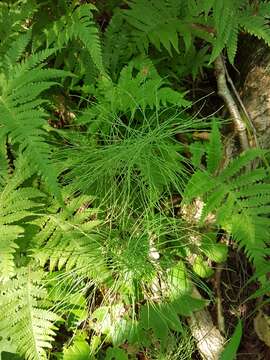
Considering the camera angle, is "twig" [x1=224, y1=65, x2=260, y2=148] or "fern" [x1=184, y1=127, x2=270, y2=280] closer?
"fern" [x1=184, y1=127, x2=270, y2=280]

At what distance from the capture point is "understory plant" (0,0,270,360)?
2029 mm

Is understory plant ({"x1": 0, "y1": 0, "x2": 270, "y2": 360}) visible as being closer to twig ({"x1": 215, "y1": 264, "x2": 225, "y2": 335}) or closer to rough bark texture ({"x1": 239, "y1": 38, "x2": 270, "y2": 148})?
twig ({"x1": 215, "y1": 264, "x2": 225, "y2": 335})

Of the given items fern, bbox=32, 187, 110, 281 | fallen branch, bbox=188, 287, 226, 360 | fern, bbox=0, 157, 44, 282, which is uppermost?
fern, bbox=0, 157, 44, 282

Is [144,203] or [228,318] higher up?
[144,203]

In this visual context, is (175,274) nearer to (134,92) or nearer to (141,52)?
(134,92)

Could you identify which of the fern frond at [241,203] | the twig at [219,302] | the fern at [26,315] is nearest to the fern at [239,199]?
the fern frond at [241,203]

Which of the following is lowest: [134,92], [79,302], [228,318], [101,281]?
[228,318]

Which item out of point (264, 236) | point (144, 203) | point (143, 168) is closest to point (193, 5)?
point (143, 168)

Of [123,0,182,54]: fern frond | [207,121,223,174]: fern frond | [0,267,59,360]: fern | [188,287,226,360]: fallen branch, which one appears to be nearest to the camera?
[0,267,59,360]: fern

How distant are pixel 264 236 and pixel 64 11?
146 cm

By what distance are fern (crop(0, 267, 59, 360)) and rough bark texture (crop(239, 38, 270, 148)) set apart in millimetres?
1287

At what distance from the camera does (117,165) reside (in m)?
2.20

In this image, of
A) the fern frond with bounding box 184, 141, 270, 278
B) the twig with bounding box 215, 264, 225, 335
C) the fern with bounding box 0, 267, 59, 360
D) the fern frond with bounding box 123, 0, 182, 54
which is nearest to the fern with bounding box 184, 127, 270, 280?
the fern frond with bounding box 184, 141, 270, 278

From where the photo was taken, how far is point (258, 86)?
2.50 metres
